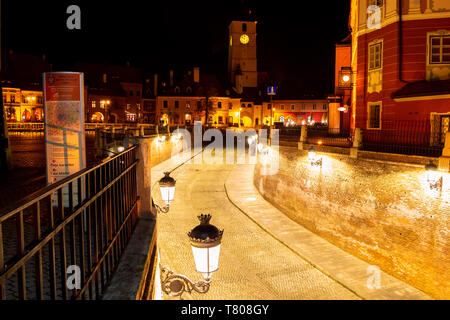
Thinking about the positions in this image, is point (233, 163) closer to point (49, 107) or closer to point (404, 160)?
point (404, 160)

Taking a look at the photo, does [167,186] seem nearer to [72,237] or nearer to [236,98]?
[72,237]

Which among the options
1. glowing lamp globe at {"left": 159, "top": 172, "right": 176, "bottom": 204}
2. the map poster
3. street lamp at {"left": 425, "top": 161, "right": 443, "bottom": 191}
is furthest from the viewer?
street lamp at {"left": 425, "top": 161, "right": 443, "bottom": 191}

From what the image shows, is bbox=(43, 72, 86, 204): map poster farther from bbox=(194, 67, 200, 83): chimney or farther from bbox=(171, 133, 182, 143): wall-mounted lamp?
bbox=(194, 67, 200, 83): chimney

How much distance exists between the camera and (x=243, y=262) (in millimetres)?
13453

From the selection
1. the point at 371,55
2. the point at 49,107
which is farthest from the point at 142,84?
the point at 49,107

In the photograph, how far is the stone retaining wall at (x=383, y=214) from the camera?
39.3 feet

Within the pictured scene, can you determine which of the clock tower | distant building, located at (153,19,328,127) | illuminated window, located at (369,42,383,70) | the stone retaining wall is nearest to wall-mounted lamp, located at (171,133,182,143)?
the stone retaining wall

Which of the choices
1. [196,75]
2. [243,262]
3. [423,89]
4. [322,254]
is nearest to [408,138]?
[423,89]

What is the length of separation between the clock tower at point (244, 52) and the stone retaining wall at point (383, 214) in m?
55.4

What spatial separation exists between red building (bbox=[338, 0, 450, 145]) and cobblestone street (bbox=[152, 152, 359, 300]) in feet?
28.2

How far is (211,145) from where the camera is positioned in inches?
1713

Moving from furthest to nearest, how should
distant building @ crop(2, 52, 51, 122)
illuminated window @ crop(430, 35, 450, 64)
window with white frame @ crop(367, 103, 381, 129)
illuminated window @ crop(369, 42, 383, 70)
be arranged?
distant building @ crop(2, 52, 51, 122)
window with white frame @ crop(367, 103, 381, 129)
illuminated window @ crop(369, 42, 383, 70)
illuminated window @ crop(430, 35, 450, 64)

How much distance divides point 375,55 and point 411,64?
2.46m

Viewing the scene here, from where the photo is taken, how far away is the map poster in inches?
261
